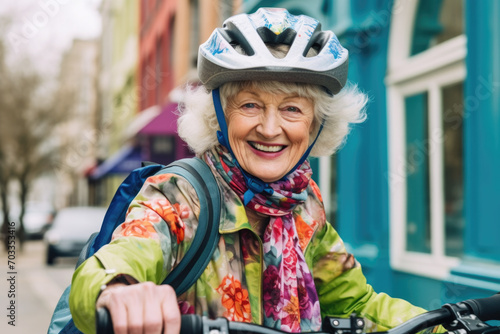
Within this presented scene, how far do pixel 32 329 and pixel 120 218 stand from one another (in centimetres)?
631

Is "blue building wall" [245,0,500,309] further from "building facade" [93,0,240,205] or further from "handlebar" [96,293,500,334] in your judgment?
"handlebar" [96,293,500,334]

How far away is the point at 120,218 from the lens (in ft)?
5.95

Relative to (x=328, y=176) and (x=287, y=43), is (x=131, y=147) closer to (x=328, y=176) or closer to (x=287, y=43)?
(x=328, y=176)

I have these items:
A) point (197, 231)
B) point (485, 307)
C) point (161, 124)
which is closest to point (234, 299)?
point (197, 231)

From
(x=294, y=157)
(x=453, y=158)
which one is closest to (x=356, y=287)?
(x=294, y=157)

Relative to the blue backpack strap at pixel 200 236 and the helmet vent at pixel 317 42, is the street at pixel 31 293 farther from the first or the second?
the helmet vent at pixel 317 42

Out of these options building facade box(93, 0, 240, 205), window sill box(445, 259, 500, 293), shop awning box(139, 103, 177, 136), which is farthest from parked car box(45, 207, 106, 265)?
window sill box(445, 259, 500, 293)

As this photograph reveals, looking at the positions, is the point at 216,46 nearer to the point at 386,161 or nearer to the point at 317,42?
the point at 317,42

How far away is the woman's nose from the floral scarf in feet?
0.41

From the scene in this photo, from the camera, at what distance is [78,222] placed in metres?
15.1

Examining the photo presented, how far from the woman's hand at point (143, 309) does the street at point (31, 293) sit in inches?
117

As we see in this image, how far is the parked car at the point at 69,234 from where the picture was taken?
14.8 m

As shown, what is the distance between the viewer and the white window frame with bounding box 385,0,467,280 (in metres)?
5.68

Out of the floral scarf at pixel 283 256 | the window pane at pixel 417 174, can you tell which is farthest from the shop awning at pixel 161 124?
the floral scarf at pixel 283 256
